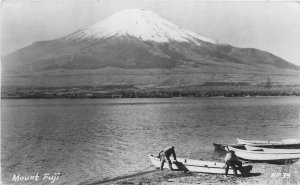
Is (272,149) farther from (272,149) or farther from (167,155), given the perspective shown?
(167,155)

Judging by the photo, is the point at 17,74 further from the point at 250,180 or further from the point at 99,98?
the point at 250,180

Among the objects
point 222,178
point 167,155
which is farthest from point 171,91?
point 222,178

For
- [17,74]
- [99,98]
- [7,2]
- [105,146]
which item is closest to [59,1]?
[7,2]

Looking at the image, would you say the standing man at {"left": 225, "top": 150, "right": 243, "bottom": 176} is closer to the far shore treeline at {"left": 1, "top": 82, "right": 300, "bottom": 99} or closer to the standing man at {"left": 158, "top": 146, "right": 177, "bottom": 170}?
the standing man at {"left": 158, "top": 146, "right": 177, "bottom": 170}

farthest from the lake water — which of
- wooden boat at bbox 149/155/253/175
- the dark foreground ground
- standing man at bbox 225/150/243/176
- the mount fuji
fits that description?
the mount fuji

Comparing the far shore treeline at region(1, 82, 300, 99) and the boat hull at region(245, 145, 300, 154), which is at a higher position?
the far shore treeline at region(1, 82, 300, 99)
